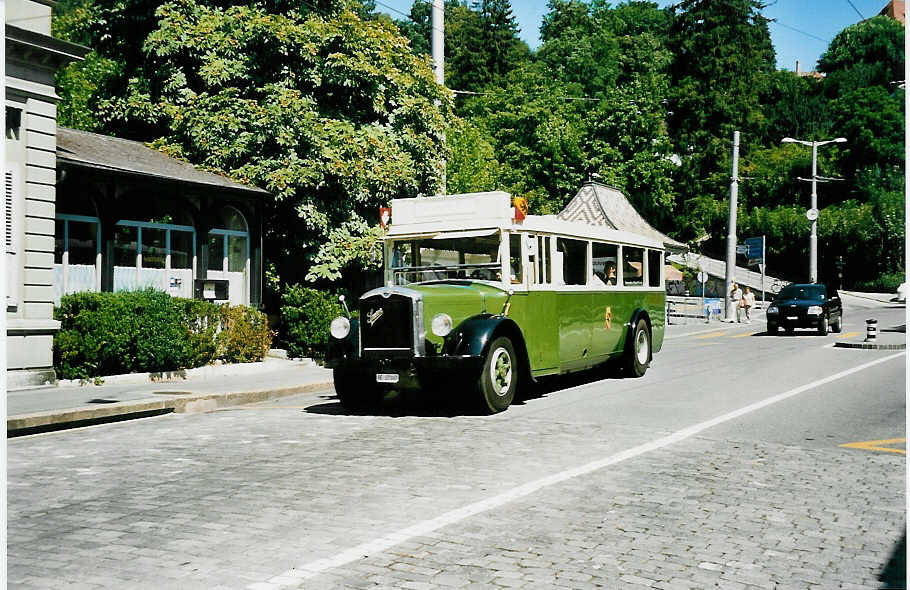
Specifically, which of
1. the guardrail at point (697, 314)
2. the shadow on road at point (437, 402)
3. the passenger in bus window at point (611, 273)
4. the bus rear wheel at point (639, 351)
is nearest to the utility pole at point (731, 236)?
the guardrail at point (697, 314)

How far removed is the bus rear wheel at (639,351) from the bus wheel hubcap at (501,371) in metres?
4.92

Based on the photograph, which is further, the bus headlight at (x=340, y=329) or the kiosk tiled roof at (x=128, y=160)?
the kiosk tiled roof at (x=128, y=160)

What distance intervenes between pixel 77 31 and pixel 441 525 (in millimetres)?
23982

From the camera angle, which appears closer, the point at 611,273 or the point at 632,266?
the point at 611,273

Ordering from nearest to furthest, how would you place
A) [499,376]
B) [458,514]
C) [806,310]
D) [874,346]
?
1. [458,514]
2. [499,376]
3. [874,346]
4. [806,310]

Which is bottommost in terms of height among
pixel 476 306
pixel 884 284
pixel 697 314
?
pixel 697 314

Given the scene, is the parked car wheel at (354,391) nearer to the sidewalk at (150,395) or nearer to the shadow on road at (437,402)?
the shadow on road at (437,402)

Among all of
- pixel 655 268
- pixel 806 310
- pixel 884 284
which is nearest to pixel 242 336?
pixel 655 268

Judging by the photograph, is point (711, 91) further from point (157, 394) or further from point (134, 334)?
point (157, 394)

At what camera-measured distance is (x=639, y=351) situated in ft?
54.3

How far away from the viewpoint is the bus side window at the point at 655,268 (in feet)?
56.2

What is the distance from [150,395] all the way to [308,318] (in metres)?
6.31

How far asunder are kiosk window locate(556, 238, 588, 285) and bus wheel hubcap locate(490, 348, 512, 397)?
2.20m

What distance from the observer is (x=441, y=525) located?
19.5ft
